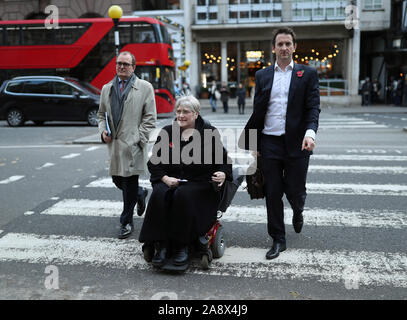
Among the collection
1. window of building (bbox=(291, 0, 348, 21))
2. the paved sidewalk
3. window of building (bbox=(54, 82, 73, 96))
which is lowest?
the paved sidewalk

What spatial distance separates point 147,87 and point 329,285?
2.77 m

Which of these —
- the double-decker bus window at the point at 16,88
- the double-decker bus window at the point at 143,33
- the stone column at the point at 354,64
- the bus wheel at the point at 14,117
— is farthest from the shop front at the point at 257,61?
the bus wheel at the point at 14,117

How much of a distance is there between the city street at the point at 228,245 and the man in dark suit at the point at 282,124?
53 centimetres

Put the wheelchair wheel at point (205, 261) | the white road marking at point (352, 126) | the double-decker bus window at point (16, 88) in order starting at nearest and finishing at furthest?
1. the wheelchair wheel at point (205, 261)
2. the white road marking at point (352, 126)
3. the double-decker bus window at point (16, 88)

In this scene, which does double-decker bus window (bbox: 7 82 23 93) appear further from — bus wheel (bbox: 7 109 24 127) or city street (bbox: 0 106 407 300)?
city street (bbox: 0 106 407 300)

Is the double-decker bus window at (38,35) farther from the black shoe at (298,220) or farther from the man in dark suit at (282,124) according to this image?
the black shoe at (298,220)

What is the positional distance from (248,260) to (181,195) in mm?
907

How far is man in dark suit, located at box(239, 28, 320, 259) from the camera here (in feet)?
13.3

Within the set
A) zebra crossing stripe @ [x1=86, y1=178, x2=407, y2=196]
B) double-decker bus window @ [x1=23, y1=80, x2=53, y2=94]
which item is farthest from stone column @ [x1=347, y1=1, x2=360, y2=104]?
zebra crossing stripe @ [x1=86, y1=178, x2=407, y2=196]

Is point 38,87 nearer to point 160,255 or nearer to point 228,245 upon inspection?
point 228,245

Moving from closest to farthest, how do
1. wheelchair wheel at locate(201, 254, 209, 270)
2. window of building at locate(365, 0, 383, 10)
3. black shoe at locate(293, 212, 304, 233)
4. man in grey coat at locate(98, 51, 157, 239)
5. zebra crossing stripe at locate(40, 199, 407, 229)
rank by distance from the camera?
wheelchair wheel at locate(201, 254, 209, 270) → black shoe at locate(293, 212, 304, 233) → man in grey coat at locate(98, 51, 157, 239) → zebra crossing stripe at locate(40, 199, 407, 229) → window of building at locate(365, 0, 383, 10)

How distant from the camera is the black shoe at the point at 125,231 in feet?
16.0

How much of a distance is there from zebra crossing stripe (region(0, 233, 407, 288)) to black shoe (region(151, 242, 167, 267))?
15 centimetres

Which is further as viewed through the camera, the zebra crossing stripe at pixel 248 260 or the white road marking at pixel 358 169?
the white road marking at pixel 358 169
